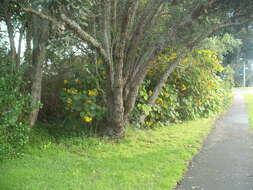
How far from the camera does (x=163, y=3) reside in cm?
716

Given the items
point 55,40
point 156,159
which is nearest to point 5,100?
point 55,40

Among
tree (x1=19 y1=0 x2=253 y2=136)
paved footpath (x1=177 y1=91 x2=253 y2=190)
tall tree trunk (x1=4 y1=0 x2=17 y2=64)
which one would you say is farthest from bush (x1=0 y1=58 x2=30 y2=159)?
paved footpath (x1=177 y1=91 x2=253 y2=190)

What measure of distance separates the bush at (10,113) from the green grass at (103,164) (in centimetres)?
38

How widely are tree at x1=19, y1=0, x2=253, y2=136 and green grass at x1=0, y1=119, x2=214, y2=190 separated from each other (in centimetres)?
83

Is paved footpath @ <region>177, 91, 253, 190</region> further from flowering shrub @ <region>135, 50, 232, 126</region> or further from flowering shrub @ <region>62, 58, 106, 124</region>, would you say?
flowering shrub @ <region>62, 58, 106, 124</region>

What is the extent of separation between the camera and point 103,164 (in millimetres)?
5363

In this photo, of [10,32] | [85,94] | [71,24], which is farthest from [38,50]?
[71,24]

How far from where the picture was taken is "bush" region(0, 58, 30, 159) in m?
4.74

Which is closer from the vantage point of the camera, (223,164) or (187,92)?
(223,164)

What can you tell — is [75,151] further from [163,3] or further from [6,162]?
[163,3]

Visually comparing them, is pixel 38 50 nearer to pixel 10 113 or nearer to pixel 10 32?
pixel 10 32

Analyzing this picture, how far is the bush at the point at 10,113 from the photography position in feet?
15.5

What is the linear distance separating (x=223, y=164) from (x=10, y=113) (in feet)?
12.1

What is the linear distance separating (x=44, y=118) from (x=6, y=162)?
264 centimetres
